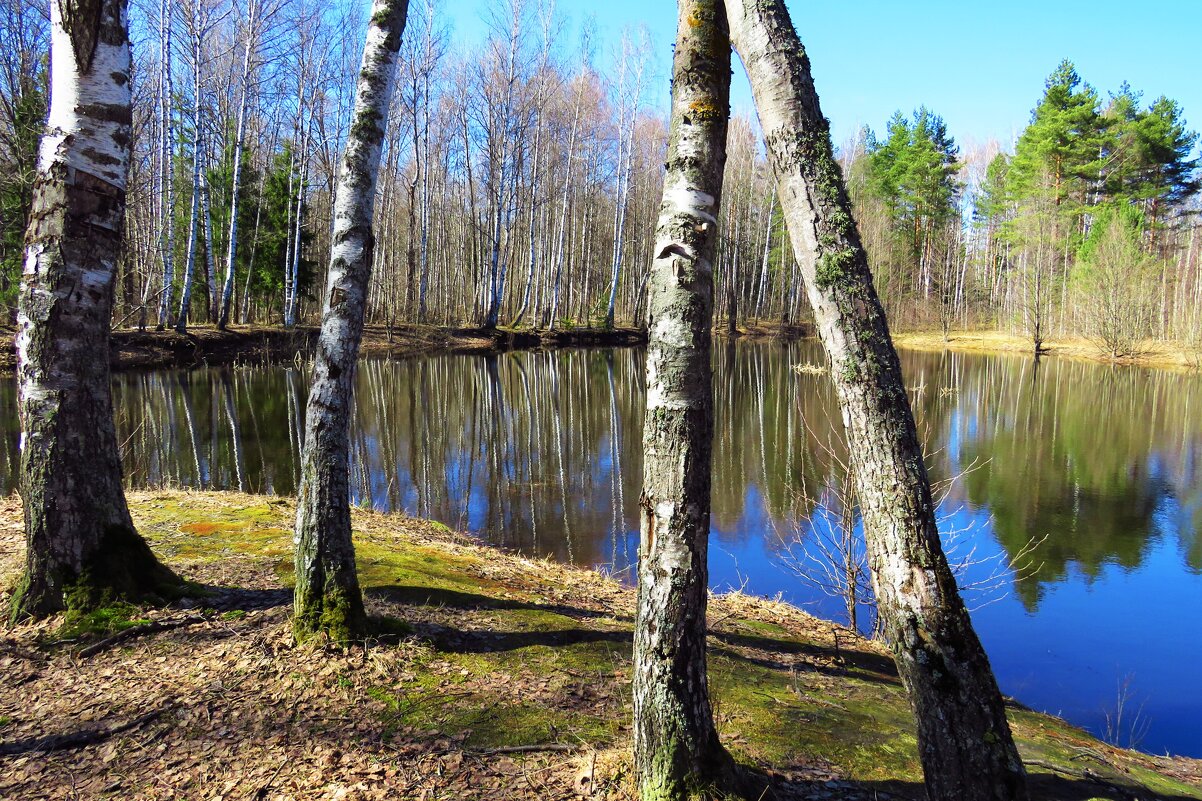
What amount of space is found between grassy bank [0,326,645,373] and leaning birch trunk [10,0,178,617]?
51.2 feet

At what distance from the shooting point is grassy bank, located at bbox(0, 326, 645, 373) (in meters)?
21.2

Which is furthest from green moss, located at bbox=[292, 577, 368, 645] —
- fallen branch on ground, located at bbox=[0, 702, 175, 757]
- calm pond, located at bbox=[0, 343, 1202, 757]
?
calm pond, located at bbox=[0, 343, 1202, 757]

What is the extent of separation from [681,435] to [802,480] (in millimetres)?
9284

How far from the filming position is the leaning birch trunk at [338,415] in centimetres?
373

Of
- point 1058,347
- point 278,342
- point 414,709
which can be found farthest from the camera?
point 1058,347

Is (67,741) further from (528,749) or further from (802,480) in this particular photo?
(802,480)

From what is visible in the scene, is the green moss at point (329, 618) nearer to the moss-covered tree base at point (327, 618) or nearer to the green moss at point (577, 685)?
the moss-covered tree base at point (327, 618)

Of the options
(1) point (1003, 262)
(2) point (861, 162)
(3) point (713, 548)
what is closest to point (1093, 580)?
(3) point (713, 548)

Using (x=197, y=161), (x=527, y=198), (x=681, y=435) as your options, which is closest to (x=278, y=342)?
(x=197, y=161)

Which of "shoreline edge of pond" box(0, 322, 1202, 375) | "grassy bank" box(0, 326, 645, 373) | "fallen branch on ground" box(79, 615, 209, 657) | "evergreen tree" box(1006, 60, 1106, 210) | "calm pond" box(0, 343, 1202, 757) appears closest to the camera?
"fallen branch on ground" box(79, 615, 209, 657)

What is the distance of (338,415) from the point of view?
3744 mm

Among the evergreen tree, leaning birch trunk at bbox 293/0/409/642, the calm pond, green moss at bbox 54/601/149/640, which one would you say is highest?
the evergreen tree

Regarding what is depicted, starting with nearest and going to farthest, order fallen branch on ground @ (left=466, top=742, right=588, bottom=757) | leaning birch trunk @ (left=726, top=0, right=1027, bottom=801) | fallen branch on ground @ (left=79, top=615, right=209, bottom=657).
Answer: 1. leaning birch trunk @ (left=726, top=0, right=1027, bottom=801)
2. fallen branch on ground @ (left=466, top=742, right=588, bottom=757)
3. fallen branch on ground @ (left=79, top=615, right=209, bottom=657)

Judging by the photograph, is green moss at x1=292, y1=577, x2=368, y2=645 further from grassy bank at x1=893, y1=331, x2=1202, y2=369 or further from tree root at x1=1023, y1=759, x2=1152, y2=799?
grassy bank at x1=893, y1=331, x2=1202, y2=369
